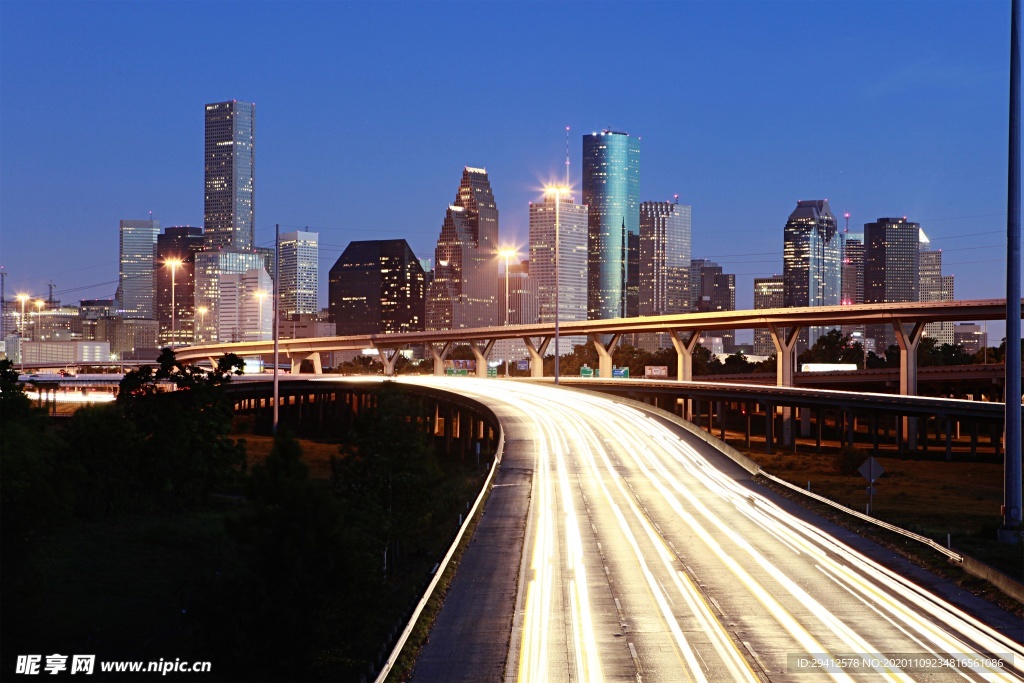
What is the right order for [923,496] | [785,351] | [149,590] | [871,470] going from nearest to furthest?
[871,470] < [149,590] < [923,496] < [785,351]

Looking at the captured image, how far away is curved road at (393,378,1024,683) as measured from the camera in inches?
836

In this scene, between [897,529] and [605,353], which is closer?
[897,529]

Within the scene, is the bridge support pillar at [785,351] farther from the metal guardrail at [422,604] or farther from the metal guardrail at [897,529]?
the metal guardrail at [422,604]

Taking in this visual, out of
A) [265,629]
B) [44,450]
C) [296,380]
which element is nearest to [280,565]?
[265,629]

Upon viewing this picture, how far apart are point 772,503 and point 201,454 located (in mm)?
30945

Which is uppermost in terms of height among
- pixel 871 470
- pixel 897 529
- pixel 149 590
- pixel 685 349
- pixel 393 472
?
pixel 685 349

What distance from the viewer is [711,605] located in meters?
26.3

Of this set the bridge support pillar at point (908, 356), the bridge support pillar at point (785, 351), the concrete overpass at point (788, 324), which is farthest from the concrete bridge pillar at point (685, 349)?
the bridge support pillar at point (908, 356)

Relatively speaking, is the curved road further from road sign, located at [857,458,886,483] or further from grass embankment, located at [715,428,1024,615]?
road sign, located at [857,458,886,483]

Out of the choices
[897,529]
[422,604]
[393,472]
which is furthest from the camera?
[393,472]

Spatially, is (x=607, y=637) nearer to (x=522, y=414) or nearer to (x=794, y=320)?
(x=522, y=414)

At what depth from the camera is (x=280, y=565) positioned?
2592 centimetres

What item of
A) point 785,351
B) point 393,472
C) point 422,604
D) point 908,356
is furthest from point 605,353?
point 422,604

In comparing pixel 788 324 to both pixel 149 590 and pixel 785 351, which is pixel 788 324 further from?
pixel 149 590
